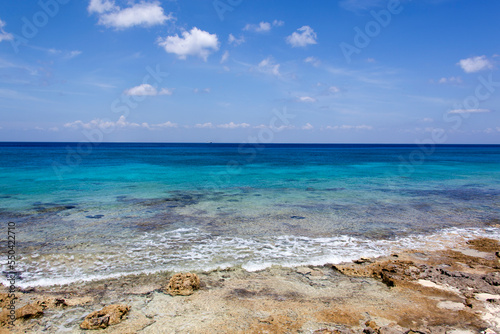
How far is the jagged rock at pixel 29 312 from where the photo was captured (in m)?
5.65

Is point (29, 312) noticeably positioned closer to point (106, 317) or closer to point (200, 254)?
point (106, 317)

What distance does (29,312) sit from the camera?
5711 millimetres

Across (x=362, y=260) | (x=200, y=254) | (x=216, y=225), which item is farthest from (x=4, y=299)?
(x=362, y=260)

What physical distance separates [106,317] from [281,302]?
338 cm

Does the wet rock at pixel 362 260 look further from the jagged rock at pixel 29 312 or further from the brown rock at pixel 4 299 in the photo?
the brown rock at pixel 4 299

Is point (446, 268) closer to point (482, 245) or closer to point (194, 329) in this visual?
point (482, 245)

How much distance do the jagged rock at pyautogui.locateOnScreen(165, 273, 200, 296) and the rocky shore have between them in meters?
0.02

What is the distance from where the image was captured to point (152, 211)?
14711mm

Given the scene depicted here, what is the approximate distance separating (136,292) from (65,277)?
7.32ft

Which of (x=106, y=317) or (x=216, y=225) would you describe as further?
(x=216, y=225)

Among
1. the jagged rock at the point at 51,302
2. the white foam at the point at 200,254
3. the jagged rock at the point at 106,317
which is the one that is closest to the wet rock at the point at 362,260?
the white foam at the point at 200,254

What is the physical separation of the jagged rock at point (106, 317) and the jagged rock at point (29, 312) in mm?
1039

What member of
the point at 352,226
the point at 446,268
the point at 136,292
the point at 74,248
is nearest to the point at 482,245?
the point at 446,268

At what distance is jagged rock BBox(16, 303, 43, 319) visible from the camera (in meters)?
5.65
